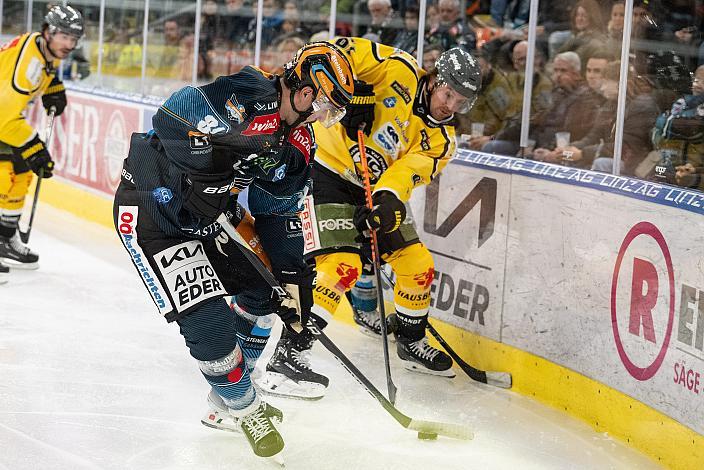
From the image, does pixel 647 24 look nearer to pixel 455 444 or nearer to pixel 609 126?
pixel 609 126

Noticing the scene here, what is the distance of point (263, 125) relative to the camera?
2.78 meters

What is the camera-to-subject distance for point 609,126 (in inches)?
158

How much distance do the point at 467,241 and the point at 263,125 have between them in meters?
1.67

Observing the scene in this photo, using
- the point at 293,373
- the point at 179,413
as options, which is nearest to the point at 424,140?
the point at 293,373

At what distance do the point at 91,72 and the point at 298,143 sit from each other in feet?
16.4

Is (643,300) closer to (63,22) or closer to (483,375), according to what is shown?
(483,375)

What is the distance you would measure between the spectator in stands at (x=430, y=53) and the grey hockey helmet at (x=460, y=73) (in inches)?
48.3

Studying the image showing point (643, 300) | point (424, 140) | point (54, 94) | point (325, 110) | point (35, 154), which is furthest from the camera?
point (54, 94)

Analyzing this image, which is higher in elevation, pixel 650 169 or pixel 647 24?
pixel 647 24

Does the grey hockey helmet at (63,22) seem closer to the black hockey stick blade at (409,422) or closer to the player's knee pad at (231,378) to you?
the black hockey stick blade at (409,422)

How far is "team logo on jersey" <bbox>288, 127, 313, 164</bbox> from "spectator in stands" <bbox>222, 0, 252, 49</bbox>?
3.58 metres

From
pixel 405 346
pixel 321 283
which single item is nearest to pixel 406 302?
pixel 405 346

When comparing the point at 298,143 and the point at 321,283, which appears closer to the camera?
the point at 298,143

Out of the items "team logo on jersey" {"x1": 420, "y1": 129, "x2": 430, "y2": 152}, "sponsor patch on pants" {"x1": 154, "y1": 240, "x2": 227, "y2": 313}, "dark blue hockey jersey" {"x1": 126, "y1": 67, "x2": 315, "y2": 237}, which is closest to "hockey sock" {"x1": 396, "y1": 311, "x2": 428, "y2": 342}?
"team logo on jersey" {"x1": 420, "y1": 129, "x2": 430, "y2": 152}
